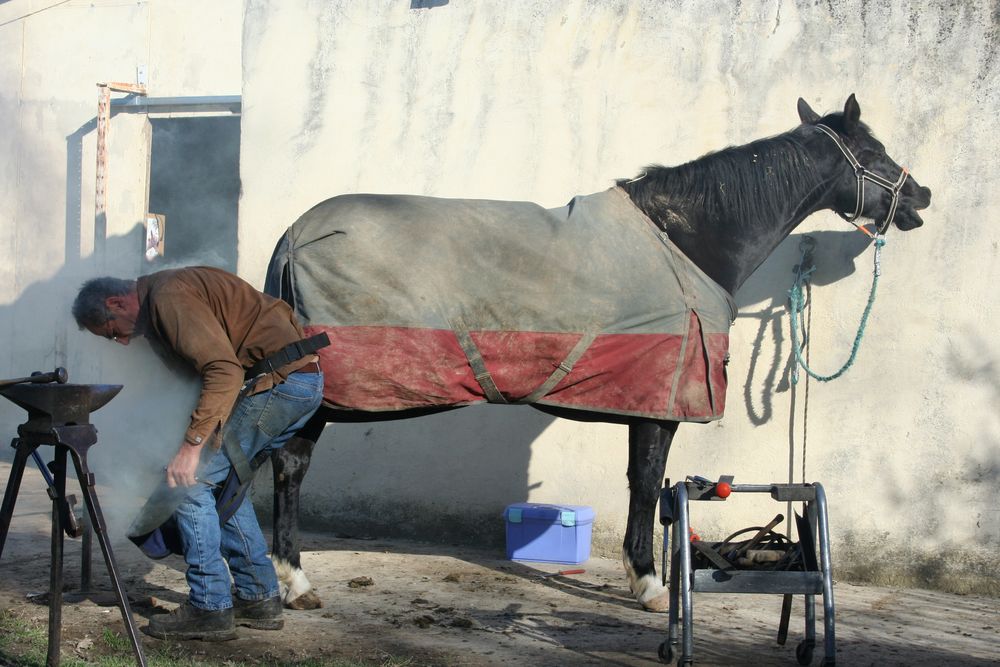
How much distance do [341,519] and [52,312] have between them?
10.7 feet

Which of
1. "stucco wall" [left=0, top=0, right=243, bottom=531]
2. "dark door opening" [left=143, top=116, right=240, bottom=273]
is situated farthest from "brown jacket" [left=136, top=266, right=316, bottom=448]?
"stucco wall" [left=0, top=0, right=243, bottom=531]

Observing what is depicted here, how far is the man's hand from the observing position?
3719mm

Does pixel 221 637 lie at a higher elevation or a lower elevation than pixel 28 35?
lower

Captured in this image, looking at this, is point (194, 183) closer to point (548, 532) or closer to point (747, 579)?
point (548, 532)

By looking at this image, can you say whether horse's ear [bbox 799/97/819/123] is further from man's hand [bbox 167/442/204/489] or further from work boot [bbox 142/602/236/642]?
work boot [bbox 142/602/236/642]

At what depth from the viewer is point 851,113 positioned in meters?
5.16

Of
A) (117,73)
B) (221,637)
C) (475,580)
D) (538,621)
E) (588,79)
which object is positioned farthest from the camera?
(117,73)

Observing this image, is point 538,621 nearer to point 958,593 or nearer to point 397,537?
point 397,537

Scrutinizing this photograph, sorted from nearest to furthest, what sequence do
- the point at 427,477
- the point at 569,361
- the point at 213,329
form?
the point at 213,329 → the point at 569,361 → the point at 427,477

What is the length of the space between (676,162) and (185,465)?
11.6 ft

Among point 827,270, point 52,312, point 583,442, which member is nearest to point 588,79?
point 827,270

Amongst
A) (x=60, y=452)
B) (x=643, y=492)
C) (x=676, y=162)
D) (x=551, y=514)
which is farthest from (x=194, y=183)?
(x=60, y=452)

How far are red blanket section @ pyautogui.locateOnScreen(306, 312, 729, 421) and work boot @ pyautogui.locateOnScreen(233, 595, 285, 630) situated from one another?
934 mm

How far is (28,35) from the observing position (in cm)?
1228
